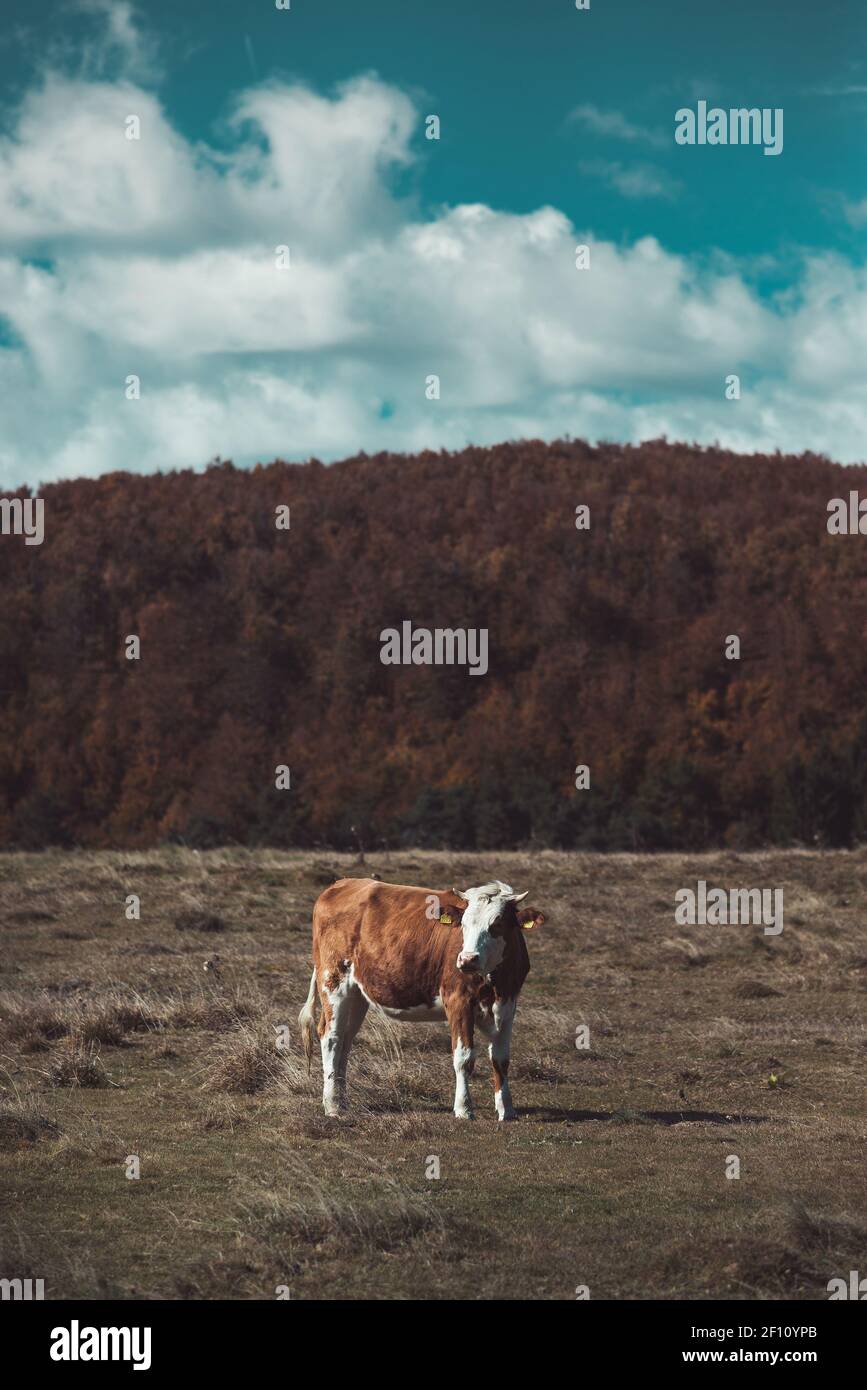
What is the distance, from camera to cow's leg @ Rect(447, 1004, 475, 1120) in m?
10.8

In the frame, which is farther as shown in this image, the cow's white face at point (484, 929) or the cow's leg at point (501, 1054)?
the cow's leg at point (501, 1054)

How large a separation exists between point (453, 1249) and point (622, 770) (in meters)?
50.0

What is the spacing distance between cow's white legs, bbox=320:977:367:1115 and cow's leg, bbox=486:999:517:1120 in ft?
3.64

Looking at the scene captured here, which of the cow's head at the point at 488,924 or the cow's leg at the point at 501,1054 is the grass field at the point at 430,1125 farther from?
the cow's head at the point at 488,924

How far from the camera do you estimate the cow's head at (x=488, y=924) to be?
1064cm

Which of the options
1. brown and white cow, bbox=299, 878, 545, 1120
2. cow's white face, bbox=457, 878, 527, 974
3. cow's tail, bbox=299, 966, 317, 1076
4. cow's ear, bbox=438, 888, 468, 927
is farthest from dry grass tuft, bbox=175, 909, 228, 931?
cow's white face, bbox=457, 878, 527, 974

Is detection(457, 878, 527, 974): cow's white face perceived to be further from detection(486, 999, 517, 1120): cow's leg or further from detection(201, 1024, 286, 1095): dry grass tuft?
detection(201, 1024, 286, 1095): dry grass tuft

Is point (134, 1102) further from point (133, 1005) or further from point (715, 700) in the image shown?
point (715, 700)

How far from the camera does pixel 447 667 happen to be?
217 ft

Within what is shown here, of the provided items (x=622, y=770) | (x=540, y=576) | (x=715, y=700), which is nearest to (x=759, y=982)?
(x=622, y=770)

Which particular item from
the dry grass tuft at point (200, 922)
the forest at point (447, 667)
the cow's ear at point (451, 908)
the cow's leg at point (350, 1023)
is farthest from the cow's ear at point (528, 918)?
the forest at point (447, 667)

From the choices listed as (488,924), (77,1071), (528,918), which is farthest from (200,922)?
(488,924)
